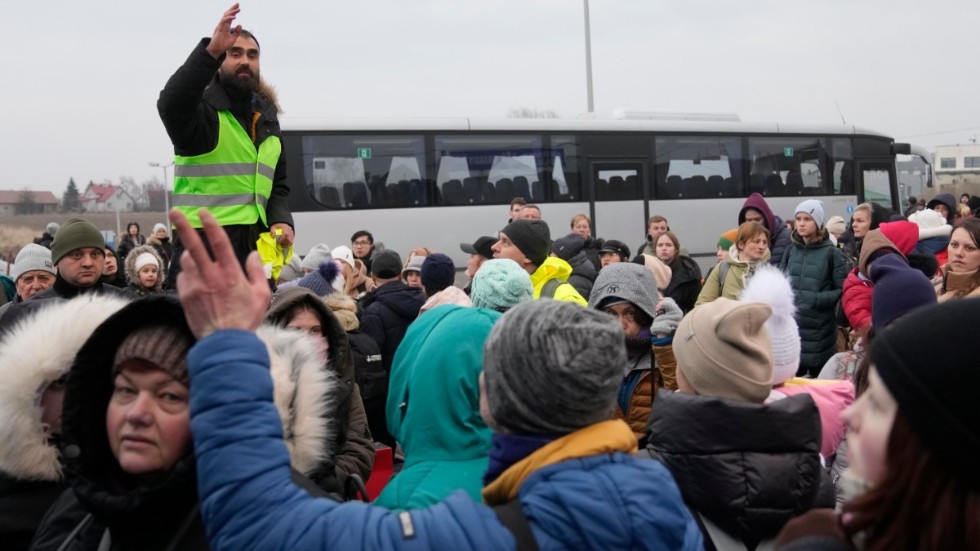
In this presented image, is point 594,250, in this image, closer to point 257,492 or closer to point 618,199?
point 618,199

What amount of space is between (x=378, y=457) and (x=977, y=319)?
344 centimetres

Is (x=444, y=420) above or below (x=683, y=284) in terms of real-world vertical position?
above

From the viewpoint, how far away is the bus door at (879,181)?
19.2 m

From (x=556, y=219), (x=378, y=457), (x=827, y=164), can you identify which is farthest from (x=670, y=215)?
(x=378, y=457)

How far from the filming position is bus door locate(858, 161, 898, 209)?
755 inches

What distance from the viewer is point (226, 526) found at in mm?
1479

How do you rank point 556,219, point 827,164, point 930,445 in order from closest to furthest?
point 930,445, point 556,219, point 827,164

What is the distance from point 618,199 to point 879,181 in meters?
7.04

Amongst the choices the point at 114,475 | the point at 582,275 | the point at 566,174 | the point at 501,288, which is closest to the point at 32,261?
the point at 501,288

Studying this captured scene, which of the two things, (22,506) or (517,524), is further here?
(22,506)

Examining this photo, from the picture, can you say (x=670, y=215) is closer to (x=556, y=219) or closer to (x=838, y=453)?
(x=556, y=219)

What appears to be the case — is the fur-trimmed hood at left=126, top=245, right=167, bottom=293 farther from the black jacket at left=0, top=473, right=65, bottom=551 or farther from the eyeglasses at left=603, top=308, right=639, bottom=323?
the black jacket at left=0, top=473, right=65, bottom=551

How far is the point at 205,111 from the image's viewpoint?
144 inches

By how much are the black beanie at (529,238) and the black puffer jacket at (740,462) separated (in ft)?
10.2
